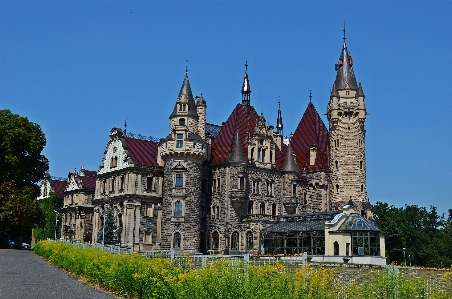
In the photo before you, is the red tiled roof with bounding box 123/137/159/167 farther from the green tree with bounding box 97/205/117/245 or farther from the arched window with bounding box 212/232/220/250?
the arched window with bounding box 212/232/220/250

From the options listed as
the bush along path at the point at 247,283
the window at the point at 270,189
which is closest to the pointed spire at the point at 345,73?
the window at the point at 270,189

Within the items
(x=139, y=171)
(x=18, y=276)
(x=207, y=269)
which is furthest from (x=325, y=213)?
(x=207, y=269)

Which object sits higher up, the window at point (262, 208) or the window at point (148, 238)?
the window at point (262, 208)

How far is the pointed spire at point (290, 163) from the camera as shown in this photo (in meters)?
62.8

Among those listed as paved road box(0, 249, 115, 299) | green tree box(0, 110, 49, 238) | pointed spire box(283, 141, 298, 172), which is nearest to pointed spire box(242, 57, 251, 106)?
pointed spire box(283, 141, 298, 172)

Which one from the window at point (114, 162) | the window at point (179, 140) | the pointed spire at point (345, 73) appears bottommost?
the window at point (114, 162)

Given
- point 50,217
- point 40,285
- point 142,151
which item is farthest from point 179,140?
Answer: point 40,285

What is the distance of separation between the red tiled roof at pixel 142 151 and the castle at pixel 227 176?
129mm

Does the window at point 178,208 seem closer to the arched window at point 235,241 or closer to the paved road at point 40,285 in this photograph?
the arched window at point 235,241

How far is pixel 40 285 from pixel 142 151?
39.0 m

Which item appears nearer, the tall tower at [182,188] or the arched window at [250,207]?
the tall tower at [182,188]

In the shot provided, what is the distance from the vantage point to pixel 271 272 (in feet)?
49.5

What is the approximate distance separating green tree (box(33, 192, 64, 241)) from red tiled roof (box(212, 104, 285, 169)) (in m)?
30.2

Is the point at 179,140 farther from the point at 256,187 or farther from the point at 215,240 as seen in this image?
the point at 215,240
